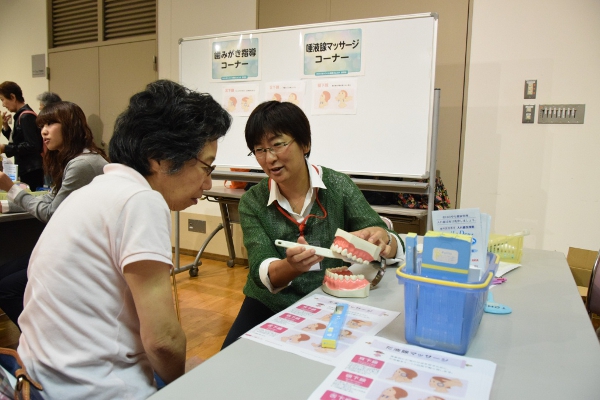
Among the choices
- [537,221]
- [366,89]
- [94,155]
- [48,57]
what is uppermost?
[48,57]

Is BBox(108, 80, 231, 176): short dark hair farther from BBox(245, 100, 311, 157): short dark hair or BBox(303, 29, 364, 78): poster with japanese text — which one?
BBox(303, 29, 364, 78): poster with japanese text

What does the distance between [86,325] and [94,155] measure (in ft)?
5.11

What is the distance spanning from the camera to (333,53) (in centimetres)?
275

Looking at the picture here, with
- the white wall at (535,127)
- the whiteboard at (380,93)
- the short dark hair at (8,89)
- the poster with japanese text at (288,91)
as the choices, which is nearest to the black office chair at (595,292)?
the whiteboard at (380,93)

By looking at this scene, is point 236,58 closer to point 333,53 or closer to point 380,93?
point 333,53

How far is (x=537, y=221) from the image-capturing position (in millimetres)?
2822

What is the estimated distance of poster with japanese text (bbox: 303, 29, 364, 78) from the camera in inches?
105

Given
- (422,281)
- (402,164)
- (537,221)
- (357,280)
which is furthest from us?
(537,221)

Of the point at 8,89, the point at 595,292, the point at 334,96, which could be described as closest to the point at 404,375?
the point at 595,292

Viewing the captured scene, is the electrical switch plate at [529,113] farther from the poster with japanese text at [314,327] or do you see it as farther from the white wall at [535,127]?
the poster with japanese text at [314,327]

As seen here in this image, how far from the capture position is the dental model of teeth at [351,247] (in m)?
1.03

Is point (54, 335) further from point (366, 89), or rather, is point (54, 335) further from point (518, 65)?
point (518, 65)

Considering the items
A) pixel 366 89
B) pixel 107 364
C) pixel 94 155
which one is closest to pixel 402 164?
pixel 366 89

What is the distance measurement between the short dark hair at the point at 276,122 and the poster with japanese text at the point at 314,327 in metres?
0.60
